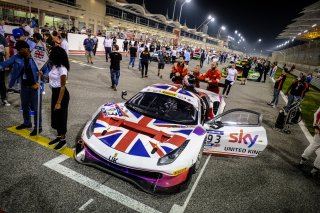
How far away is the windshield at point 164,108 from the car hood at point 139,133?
18cm

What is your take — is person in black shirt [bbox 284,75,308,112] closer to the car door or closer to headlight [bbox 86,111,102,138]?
the car door

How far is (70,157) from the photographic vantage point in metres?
4.12

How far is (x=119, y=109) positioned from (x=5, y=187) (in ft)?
7.11

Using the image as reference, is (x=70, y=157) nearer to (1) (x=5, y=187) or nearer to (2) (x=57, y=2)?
(1) (x=5, y=187)

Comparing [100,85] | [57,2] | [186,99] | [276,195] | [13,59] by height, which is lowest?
[276,195]

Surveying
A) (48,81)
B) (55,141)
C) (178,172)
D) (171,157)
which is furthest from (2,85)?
(178,172)

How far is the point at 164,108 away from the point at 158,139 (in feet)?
3.81

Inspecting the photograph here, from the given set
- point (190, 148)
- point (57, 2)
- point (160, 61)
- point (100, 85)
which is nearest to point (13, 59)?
point (190, 148)

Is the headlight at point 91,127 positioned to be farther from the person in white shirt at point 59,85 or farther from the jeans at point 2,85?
the jeans at point 2,85

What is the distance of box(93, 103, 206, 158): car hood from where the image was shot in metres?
3.41

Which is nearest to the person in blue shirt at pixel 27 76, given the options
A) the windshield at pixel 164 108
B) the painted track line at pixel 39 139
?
the painted track line at pixel 39 139

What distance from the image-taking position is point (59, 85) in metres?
4.10

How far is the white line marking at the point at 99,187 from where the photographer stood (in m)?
3.19

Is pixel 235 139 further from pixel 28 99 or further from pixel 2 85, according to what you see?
pixel 2 85
